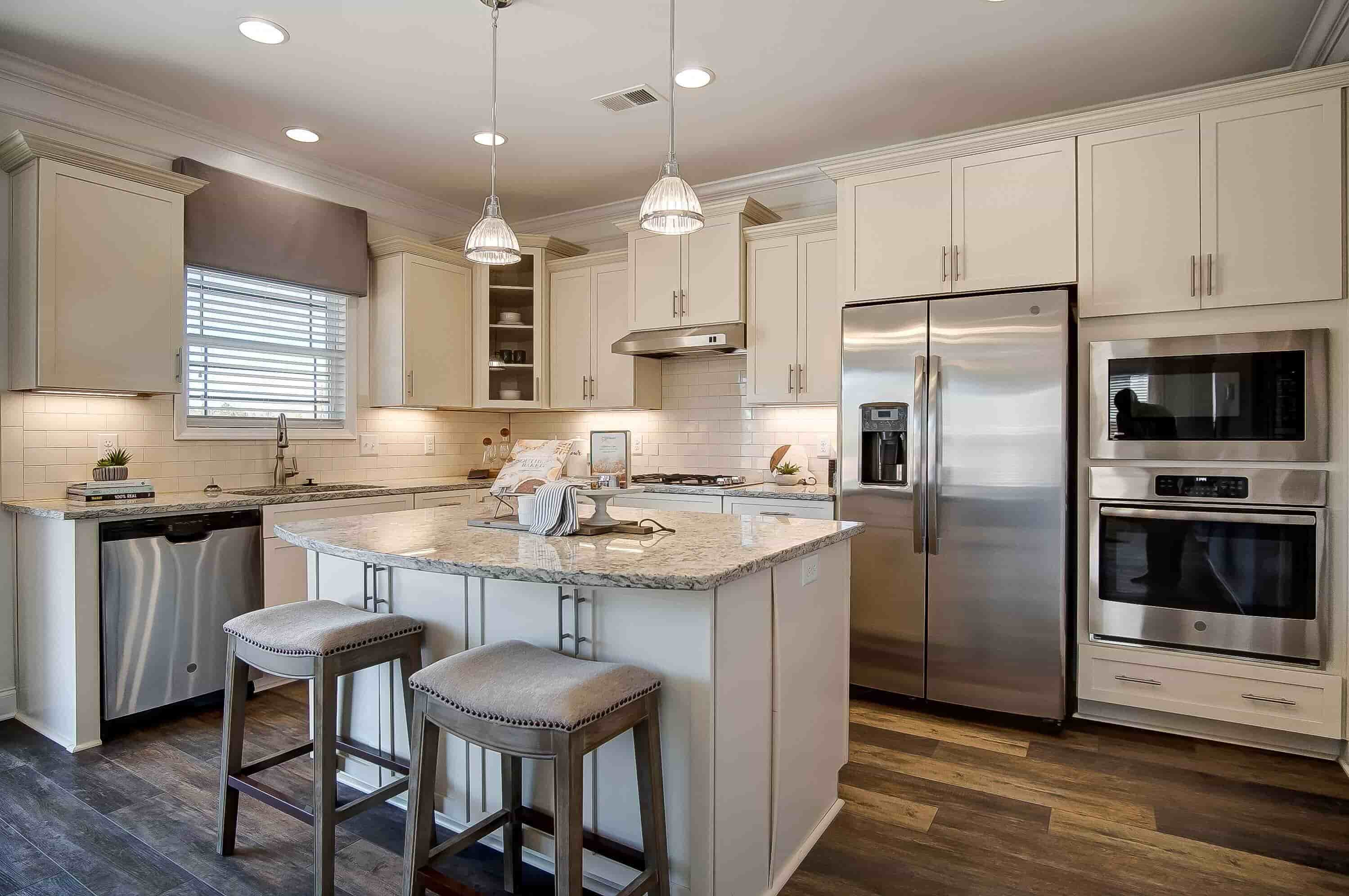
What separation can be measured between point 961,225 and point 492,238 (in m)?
2.10

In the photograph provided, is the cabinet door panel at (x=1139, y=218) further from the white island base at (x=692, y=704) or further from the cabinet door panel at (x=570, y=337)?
the cabinet door panel at (x=570, y=337)

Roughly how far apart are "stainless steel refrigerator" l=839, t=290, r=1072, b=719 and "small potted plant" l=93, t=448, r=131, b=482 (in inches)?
130

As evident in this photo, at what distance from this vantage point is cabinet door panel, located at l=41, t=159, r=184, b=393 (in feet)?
9.83

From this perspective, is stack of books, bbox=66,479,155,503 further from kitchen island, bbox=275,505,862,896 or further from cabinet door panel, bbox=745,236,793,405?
cabinet door panel, bbox=745,236,793,405

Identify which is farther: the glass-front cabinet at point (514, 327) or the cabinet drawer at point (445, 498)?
the glass-front cabinet at point (514, 327)

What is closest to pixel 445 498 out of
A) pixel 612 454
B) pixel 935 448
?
pixel 612 454

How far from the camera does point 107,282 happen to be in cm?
316

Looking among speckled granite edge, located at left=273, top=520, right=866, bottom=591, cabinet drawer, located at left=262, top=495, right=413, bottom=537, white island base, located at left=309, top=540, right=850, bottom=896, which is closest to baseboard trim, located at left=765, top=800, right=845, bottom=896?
white island base, located at left=309, top=540, right=850, bottom=896

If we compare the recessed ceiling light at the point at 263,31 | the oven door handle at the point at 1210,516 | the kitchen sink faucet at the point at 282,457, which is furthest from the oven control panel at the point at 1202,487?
the kitchen sink faucet at the point at 282,457

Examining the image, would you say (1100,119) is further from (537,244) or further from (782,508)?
(537,244)

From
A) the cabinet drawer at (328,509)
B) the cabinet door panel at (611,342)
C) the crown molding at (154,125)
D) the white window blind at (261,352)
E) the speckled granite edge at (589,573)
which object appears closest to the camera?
the speckled granite edge at (589,573)

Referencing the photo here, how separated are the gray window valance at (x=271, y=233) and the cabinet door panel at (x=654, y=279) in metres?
1.66

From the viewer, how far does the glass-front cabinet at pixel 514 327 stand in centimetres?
500

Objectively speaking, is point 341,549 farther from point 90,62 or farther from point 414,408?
point 414,408
